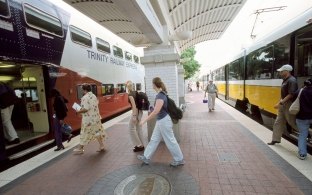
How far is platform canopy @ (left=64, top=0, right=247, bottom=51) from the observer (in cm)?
558

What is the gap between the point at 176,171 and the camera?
452 centimetres

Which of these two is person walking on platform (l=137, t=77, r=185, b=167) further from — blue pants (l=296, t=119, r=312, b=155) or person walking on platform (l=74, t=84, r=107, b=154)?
blue pants (l=296, t=119, r=312, b=155)

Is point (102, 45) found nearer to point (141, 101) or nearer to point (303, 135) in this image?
point (141, 101)

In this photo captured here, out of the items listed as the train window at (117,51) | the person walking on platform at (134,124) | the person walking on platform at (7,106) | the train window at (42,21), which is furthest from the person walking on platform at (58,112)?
the train window at (117,51)

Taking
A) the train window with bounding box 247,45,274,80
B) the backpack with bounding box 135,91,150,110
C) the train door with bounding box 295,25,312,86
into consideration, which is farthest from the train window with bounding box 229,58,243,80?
the backpack with bounding box 135,91,150,110

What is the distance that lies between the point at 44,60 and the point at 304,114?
21.5 feet

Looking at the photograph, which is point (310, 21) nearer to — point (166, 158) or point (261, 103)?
point (261, 103)

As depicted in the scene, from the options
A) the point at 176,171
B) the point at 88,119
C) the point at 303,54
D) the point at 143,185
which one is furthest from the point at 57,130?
the point at 303,54

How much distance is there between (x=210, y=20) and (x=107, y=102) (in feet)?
26.1

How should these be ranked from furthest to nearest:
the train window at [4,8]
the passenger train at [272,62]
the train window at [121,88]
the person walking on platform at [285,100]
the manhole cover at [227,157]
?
the train window at [121,88] < the passenger train at [272,62] < the train window at [4,8] < the person walking on platform at [285,100] < the manhole cover at [227,157]

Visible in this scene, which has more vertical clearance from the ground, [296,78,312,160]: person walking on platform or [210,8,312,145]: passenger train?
[210,8,312,145]: passenger train

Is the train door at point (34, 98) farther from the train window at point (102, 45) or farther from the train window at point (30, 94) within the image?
the train window at point (102, 45)

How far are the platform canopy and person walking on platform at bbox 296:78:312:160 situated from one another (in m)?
3.67

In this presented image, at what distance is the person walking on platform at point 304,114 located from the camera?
4684 mm
